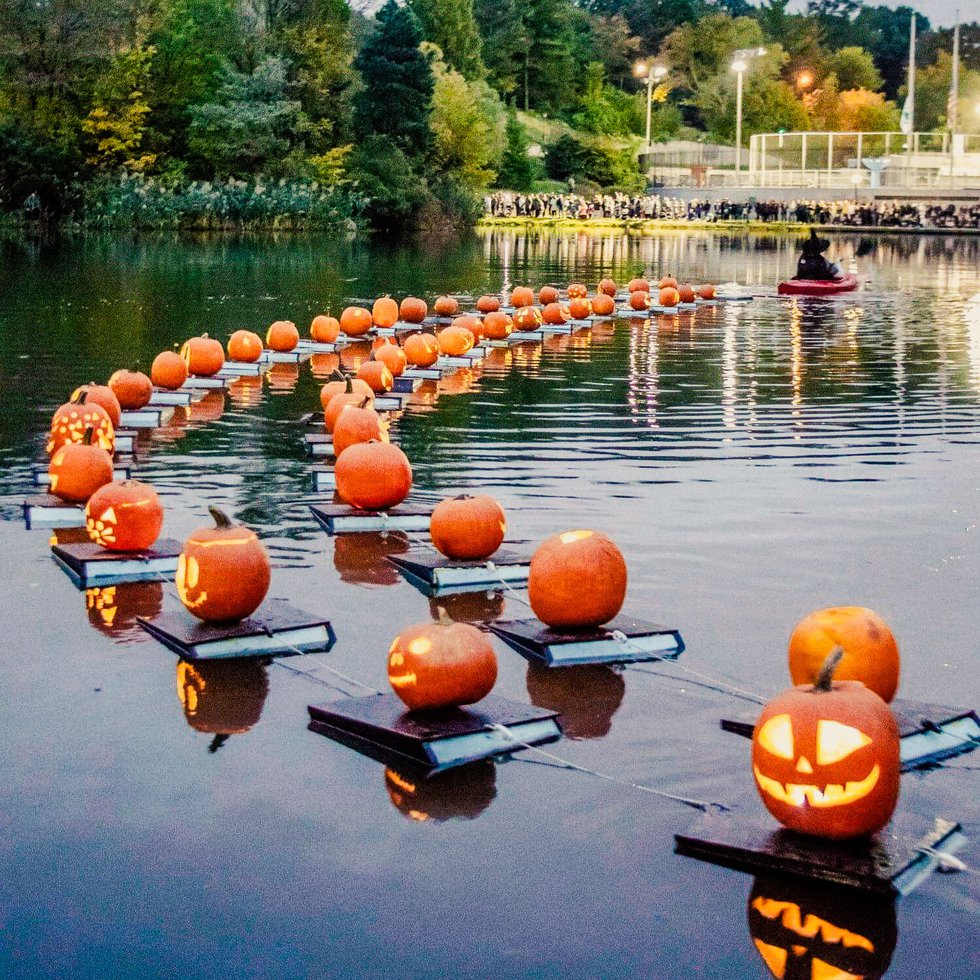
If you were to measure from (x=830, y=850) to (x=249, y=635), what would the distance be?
3.61 meters

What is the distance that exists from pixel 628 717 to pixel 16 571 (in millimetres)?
4403

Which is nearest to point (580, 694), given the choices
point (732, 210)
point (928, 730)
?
point (928, 730)

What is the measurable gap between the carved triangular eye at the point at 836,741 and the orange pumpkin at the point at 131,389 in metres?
11.6

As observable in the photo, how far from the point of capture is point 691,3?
164m

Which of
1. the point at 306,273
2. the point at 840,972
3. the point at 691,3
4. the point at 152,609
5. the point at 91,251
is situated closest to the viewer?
the point at 840,972

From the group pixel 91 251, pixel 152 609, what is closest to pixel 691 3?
pixel 91 251

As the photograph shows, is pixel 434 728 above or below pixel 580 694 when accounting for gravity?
above

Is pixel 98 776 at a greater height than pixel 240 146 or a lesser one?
lesser

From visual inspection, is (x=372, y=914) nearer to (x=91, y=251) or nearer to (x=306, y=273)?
(x=306, y=273)

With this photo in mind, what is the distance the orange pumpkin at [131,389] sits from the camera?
650 inches

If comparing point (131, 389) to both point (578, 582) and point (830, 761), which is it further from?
point (830, 761)

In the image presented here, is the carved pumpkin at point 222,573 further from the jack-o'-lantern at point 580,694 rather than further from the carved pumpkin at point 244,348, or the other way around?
the carved pumpkin at point 244,348

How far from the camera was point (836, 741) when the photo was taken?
605cm

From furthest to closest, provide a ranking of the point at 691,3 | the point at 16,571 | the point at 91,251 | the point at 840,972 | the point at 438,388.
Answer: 1. the point at 691,3
2. the point at 91,251
3. the point at 438,388
4. the point at 16,571
5. the point at 840,972
